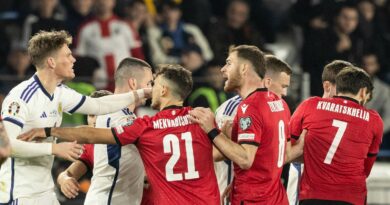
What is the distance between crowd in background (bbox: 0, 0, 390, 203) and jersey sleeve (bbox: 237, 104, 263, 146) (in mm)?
4983

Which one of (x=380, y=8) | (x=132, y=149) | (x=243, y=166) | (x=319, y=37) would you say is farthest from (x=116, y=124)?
(x=380, y=8)

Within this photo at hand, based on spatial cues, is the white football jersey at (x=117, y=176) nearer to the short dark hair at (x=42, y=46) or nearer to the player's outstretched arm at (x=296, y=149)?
the short dark hair at (x=42, y=46)

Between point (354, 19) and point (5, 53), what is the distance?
5.29 meters

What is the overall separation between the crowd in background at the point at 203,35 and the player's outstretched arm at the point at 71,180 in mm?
4015

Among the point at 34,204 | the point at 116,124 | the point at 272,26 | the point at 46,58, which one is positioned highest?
the point at 272,26

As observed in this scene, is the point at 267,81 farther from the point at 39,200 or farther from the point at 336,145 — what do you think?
the point at 39,200

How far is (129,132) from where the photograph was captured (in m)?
7.64

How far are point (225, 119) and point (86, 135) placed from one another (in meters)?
1.55

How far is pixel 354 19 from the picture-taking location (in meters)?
15.0

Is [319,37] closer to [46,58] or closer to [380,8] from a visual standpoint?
[380,8]

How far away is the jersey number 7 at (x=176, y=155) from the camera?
25.0ft

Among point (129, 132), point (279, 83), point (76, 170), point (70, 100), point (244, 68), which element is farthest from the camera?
point (279, 83)

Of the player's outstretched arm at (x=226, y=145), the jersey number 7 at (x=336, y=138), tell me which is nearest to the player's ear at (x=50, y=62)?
the player's outstretched arm at (x=226, y=145)

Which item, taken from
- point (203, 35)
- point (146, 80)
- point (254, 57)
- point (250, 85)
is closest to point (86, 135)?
point (146, 80)
